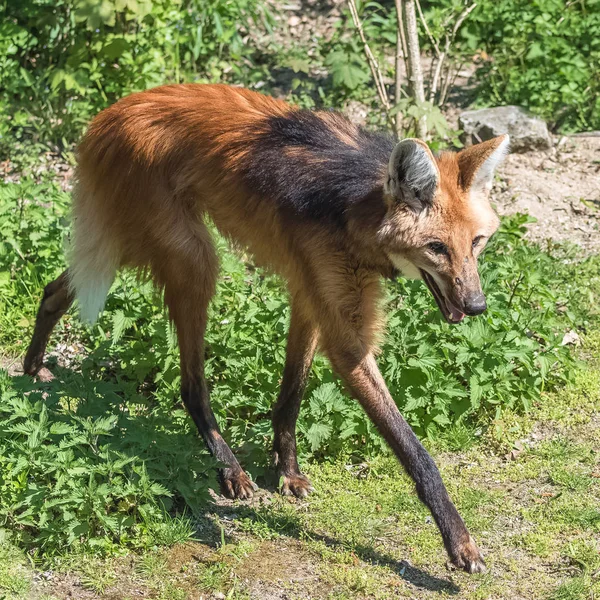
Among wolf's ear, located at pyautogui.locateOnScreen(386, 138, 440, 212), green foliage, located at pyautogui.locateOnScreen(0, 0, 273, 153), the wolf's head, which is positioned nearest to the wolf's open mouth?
the wolf's head

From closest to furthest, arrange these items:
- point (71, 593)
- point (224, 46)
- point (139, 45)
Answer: point (71, 593) → point (139, 45) → point (224, 46)

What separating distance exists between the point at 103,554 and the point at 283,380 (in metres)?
1.05

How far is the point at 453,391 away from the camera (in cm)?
409

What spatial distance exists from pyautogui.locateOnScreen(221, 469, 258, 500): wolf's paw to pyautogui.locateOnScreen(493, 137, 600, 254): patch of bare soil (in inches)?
104

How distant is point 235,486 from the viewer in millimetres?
3801

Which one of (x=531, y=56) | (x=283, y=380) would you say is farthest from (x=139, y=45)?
(x=283, y=380)

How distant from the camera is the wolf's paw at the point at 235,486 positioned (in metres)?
3.79

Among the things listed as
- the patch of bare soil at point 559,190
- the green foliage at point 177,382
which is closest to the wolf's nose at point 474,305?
the green foliage at point 177,382

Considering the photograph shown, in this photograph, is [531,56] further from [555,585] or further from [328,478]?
[555,585]

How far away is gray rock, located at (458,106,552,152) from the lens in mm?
6249

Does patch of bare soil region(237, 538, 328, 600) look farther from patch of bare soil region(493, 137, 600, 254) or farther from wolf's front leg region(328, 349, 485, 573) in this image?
patch of bare soil region(493, 137, 600, 254)

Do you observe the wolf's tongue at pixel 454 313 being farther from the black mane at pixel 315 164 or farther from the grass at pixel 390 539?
the grass at pixel 390 539

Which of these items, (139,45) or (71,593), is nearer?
(71,593)

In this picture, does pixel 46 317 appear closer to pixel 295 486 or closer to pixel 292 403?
pixel 292 403
